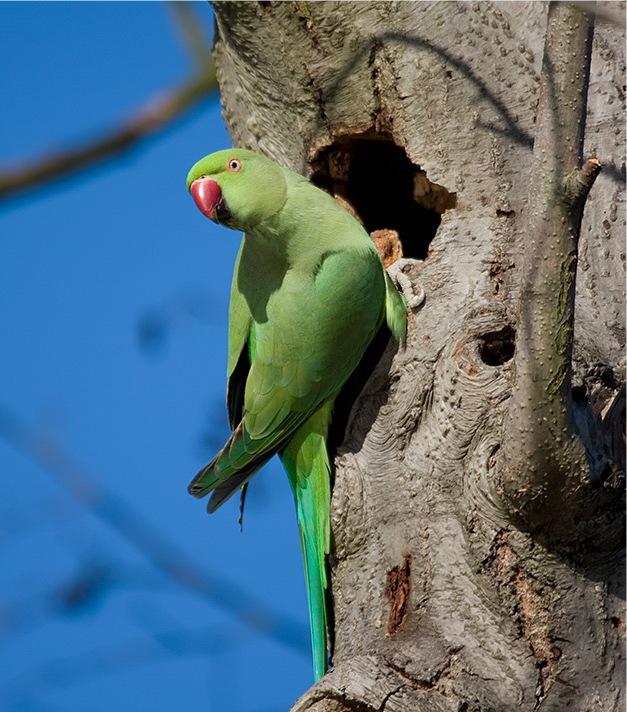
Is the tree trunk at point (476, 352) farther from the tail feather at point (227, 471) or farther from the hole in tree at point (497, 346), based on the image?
the tail feather at point (227, 471)

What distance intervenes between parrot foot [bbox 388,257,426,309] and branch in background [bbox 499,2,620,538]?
2.60 ft

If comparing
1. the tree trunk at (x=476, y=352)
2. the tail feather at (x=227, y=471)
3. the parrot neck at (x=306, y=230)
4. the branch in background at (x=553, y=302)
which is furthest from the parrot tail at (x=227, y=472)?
the branch in background at (x=553, y=302)

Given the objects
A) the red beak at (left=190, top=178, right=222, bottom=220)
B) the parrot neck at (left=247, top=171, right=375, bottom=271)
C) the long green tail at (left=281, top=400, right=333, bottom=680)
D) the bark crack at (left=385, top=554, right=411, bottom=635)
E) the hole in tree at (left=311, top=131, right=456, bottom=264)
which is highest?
the hole in tree at (left=311, top=131, right=456, bottom=264)

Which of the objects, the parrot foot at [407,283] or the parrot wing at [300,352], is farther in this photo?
the parrot wing at [300,352]

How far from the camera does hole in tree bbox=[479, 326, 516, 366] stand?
8.87 feet

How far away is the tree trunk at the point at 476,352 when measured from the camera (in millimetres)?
2115

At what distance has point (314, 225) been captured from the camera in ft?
10.4

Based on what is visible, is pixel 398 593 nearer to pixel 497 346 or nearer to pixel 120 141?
pixel 497 346

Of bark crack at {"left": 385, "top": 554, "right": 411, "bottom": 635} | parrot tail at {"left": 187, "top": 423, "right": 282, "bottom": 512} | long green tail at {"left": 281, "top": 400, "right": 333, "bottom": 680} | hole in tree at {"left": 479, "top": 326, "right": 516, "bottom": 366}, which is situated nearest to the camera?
bark crack at {"left": 385, "top": 554, "right": 411, "bottom": 635}

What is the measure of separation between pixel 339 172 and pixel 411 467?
1161 mm

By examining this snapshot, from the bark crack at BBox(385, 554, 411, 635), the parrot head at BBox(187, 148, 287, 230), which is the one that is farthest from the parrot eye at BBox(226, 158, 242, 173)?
the bark crack at BBox(385, 554, 411, 635)

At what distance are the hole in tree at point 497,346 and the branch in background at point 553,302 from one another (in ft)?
1.59

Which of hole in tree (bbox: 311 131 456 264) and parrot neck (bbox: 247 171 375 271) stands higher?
hole in tree (bbox: 311 131 456 264)

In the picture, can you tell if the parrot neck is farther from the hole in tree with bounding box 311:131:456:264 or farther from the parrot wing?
the hole in tree with bounding box 311:131:456:264
